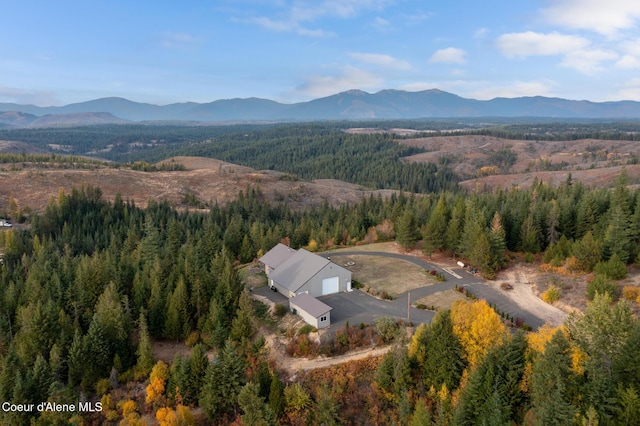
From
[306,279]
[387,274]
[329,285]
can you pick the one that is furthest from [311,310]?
[387,274]

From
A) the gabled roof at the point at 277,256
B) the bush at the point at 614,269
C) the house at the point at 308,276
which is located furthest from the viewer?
the gabled roof at the point at 277,256

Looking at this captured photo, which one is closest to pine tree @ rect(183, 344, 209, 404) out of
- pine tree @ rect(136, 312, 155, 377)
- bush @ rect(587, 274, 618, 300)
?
pine tree @ rect(136, 312, 155, 377)

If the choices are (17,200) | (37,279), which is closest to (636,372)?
(37,279)

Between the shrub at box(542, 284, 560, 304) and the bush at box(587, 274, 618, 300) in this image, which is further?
the shrub at box(542, 284, 560, 304)

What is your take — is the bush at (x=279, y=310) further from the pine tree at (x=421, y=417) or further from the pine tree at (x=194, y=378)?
the pine tree at (x=421, y=417)

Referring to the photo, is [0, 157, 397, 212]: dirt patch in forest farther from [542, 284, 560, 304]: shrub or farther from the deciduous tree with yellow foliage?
the deciduous tree with yellow foliage

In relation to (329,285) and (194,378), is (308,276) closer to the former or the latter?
(329,285)

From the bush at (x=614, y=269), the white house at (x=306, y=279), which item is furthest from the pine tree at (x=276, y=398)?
the bush at (x=614, y=269)
